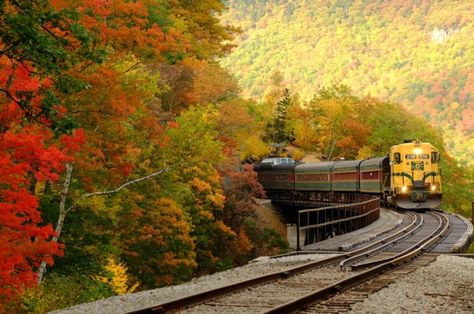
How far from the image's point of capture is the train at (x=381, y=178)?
4303cm

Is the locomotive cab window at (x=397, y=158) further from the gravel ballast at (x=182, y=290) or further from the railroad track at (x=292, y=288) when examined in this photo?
the gravel ballast at (x=182, y=290)

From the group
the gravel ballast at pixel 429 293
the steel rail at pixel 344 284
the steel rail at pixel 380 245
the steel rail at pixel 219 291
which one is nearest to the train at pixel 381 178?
the steel rail at pixel 380 245

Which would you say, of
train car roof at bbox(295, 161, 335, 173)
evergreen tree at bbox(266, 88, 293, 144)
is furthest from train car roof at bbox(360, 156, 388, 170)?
evergreen tree at bbox(266, 88, 293, 144)

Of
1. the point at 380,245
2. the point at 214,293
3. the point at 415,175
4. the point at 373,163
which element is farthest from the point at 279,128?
the point at 214,293

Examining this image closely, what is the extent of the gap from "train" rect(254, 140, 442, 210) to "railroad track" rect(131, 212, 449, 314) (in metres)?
21.6

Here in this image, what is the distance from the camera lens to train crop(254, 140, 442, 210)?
43.0 m

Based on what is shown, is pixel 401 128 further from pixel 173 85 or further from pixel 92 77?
pixel 92 77

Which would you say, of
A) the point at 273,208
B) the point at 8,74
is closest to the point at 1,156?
the point at 8,74

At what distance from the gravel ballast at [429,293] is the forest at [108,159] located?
20.1 feet

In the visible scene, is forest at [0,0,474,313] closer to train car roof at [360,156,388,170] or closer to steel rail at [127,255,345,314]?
steel rail at [127,255,345,314]

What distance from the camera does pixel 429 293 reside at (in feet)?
43.0

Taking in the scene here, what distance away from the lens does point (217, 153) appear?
3144 cm

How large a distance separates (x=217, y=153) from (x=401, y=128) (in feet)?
207

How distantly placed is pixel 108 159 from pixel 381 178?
2608 centimetres
